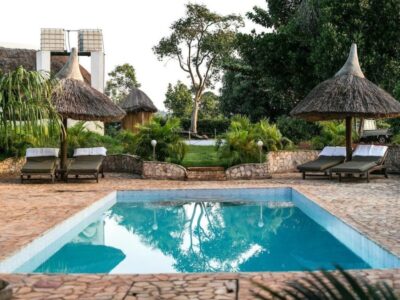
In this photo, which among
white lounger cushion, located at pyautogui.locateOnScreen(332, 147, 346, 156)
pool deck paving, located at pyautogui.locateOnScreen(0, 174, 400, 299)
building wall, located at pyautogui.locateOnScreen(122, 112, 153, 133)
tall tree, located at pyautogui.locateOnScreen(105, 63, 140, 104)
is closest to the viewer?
pool deck paving, located at pyautogui.locateOnScreen(0, 174, 400, 299)

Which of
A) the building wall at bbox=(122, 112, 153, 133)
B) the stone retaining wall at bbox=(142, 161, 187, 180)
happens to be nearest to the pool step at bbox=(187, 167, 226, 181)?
the stone retaining wall at bbox=(142, 161, 187, 180)

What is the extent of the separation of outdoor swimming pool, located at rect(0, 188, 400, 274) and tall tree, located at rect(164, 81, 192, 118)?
2884 centimetres

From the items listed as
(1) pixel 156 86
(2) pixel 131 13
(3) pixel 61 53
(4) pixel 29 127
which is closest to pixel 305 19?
(2) pixel 131 13

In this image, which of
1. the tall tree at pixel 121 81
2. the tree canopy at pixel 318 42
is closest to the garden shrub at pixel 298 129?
the tree canopy at pixel 318 42

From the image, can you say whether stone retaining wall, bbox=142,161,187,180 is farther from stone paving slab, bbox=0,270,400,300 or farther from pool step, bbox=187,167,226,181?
stone paving slab, bbox=0,270,400,300

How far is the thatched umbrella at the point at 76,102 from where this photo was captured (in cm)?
1297

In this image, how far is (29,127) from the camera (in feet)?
15.8

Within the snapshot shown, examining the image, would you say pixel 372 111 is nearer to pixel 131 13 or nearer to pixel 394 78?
pixel 394 78

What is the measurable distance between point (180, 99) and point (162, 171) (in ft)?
86.5

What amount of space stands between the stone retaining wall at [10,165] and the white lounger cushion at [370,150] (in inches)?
385

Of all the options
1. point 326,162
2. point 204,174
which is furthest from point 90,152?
point 326,162

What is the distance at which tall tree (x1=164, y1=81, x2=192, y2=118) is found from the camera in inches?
1585

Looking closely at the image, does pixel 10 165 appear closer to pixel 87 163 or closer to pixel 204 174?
pixel 87 163

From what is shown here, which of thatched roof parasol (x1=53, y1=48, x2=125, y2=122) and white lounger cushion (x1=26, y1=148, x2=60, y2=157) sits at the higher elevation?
thatched roof parasol (x1=53, y1=48, x2=125, y2=122)
